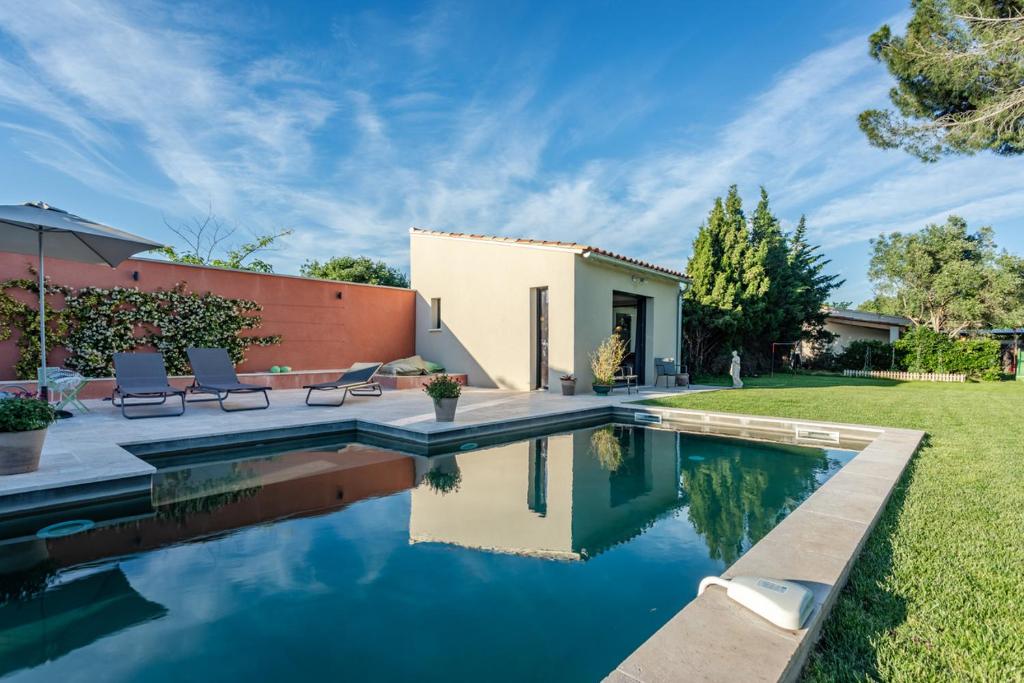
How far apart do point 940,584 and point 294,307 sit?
12807mm

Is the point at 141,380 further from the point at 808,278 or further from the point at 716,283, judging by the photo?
the point at 808,278

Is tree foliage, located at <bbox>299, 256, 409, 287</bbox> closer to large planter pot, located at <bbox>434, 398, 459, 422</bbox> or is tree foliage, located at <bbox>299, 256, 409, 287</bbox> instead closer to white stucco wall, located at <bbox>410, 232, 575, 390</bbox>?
white stucco wall, located at <bbox>410, 232, 575, 390</bbox>

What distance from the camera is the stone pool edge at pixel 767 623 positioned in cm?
177

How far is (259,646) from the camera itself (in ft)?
8.11

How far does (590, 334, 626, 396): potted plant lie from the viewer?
11758 mm

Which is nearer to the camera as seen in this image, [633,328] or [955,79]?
[955,79]

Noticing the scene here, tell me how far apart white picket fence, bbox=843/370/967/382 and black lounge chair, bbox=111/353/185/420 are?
81.1ft

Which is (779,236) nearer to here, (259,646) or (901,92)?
(901,92)

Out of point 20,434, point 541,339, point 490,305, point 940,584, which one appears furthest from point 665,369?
point 20,434

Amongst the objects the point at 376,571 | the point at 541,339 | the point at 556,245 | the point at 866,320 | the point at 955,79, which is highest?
the point at 955,79

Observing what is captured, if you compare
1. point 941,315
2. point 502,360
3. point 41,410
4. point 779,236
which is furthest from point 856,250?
point 41,410

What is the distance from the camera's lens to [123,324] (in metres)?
10.0

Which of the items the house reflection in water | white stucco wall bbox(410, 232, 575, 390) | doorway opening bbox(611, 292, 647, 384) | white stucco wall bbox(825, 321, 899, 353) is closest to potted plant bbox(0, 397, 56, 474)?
the house reflection in water

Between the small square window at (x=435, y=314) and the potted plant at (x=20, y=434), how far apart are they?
10212 mm
